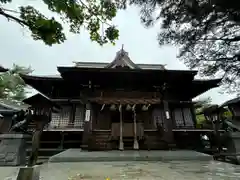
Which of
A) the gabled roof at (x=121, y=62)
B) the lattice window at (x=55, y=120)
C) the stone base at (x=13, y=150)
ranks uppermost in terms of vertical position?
the gabled roof at (x=121, y=62)

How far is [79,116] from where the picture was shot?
860 centimetres

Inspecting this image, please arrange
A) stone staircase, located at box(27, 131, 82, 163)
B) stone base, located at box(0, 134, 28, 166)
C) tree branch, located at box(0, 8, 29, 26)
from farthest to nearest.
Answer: stone staircase, located at box(27, 131, 82, 163), stone base, located at box(0, 134, 28, 166), tree branch, located at box(0, 8, 29, 26)

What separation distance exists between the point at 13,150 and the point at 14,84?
16.3 m

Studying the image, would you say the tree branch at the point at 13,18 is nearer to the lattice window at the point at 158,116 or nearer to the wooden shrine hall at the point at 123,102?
the wooden shrine hall at the point at 123,102

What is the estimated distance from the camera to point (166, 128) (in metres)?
6.99

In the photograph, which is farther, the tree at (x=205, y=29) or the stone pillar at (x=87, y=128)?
the stone pillar at (x=87, y=128)

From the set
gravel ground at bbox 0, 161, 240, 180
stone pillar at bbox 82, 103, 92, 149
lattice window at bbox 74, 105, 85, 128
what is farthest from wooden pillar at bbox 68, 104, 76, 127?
gravel ground at bbox 0, 161, 240, 180

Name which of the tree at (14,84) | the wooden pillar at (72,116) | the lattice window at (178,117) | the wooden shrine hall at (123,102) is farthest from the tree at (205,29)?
the tree at (14,84)

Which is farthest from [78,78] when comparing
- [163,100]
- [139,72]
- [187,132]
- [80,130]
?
[187,132]

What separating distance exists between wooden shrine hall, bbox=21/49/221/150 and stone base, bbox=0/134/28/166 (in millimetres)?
2062

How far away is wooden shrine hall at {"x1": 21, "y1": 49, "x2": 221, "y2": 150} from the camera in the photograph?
22.8 feet

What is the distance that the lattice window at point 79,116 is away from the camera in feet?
27.3

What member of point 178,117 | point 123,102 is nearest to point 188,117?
point 178,117

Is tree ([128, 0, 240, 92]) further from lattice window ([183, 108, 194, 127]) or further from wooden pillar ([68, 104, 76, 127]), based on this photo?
wooden pillar ([68, 104, 76, 127])
